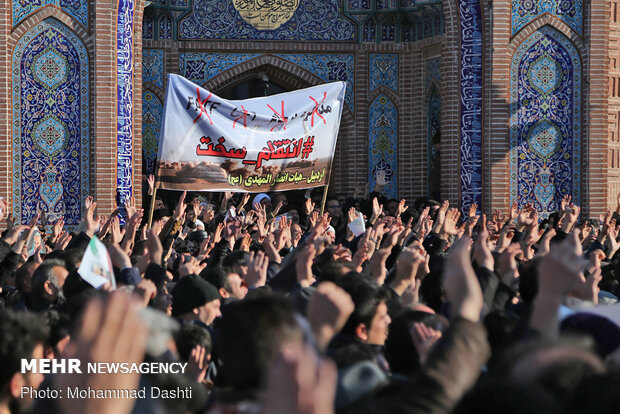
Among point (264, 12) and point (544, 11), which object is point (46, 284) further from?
point (264, 12)

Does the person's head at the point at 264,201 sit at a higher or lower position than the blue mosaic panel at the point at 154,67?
lower

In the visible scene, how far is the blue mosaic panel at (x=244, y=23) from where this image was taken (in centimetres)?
1538

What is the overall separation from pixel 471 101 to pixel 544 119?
41.0 inches

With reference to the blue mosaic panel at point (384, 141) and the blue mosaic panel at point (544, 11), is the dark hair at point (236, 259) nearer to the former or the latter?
the blue mosaic panel at point (544, 11)

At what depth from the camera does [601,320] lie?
344 cm

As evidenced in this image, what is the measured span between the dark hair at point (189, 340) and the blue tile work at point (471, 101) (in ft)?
32.5

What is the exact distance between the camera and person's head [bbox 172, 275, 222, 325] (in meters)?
4.73

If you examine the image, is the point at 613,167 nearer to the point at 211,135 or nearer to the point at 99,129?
the point at 211,135

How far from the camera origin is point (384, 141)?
1571cm

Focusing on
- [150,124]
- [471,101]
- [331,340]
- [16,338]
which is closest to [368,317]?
→ [331,340]

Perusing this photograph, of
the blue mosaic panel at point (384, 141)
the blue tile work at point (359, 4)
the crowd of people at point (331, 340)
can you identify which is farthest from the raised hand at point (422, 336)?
the blue tile work at point (359, 4)

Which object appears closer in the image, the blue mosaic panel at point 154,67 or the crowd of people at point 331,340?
the crowd of people at point 331,340

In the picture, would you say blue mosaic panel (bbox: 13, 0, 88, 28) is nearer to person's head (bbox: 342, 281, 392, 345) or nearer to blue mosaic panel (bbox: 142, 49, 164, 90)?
blue mosaic panel (bbox: 142, 49, 164, 90)

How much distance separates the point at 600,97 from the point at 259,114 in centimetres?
503
